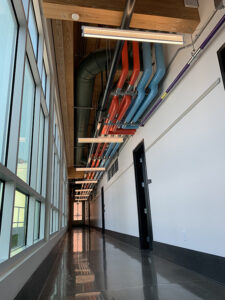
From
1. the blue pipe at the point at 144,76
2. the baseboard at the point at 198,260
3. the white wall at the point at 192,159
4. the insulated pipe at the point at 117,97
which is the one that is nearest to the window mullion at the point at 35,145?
the insulated pipe at the point at 117,97

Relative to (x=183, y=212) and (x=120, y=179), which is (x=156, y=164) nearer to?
(x=183, y=212)

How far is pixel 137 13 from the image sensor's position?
2732 millimetres

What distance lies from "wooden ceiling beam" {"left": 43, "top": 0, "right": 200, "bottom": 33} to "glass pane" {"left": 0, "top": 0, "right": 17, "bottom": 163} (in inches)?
36.0

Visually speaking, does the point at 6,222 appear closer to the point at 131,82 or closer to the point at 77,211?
the point at 131,82

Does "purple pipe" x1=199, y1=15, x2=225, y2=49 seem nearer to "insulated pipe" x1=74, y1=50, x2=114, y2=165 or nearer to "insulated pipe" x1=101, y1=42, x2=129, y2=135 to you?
"insulated pipe" x1=101, y1=42, x2=129, y2=135

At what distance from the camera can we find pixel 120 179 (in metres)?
7.93

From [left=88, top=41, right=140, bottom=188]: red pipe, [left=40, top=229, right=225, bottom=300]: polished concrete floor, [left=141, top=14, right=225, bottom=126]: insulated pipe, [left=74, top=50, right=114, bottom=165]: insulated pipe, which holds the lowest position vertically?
[left=40, top=229, right=225, bottom=300]: polished concrete floor

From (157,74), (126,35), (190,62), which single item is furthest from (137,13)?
(157,74)

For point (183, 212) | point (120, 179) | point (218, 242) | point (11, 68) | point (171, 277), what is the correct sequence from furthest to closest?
point (120, 179) → point (183, 212) → point (171, 277) → point (218, 242) → point (11, 68)

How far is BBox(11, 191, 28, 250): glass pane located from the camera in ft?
6.71

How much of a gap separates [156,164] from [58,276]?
272 cm

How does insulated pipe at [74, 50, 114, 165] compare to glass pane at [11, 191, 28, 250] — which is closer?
glass pane at [11, 191, 28, 250]

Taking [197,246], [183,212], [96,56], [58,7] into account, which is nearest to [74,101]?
[96,56]

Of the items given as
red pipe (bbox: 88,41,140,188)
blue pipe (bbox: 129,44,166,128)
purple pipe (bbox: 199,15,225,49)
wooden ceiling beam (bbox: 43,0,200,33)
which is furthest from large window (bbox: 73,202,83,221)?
purple pipe (bbox: 199,15,225,49)
